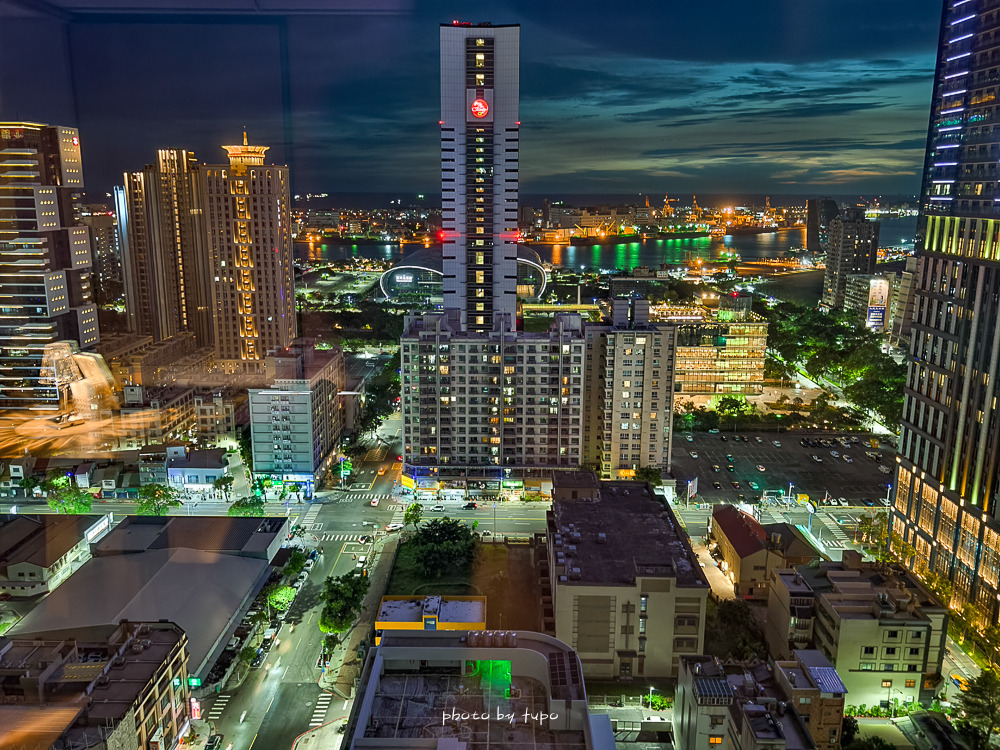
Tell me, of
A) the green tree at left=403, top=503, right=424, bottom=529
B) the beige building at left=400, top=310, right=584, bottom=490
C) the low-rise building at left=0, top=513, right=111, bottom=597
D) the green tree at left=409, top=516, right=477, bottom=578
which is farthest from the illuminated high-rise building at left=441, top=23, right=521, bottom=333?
the low-rise building at left=0, top=513, right=111, bottom=597

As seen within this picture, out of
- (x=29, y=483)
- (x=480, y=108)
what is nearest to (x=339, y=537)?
(x=29, y=483)

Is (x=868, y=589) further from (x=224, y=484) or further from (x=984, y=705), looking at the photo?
(x=224, y=484)

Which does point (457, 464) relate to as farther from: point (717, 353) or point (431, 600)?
point (717, 353)

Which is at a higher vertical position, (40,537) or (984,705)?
(40,537)

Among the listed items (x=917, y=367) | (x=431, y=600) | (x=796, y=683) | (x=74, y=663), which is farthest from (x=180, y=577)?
(x=917, y=367)

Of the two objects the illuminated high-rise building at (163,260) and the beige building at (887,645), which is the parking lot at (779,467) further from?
the illuminated high-rise building at (163,260)

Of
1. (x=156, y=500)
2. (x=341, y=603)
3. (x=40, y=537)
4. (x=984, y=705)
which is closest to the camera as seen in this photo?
(x=984, y=705)

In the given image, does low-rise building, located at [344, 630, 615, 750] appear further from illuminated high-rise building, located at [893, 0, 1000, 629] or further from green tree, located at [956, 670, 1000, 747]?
illuminated high-rise building, located at [893, 0, 1000, 629]
